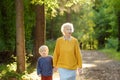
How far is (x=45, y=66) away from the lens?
9.72m

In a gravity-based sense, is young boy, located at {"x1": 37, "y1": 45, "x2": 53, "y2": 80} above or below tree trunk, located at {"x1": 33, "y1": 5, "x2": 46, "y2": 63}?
below

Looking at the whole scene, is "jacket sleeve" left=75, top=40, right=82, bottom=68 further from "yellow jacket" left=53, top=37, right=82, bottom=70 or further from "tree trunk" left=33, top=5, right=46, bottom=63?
"tree trunk" left=33, top=5, right=46, bottom=63

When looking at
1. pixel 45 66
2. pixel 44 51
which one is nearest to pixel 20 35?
pixel 45 66

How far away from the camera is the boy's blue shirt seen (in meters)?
9.70

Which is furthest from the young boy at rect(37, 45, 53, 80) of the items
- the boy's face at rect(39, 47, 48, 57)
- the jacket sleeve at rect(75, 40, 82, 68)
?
the jacket sleeve at rect(75, 40, 82, 68)

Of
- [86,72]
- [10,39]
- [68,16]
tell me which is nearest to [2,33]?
[10,39]

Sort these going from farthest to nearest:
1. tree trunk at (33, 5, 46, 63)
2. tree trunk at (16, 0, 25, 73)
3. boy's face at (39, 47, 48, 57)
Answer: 1. tree trunk at (33, 5, 46, 63)
2. tree trunk at (16, 0, 25, 73)
3. boy's face at (39, 47, 48, 57)

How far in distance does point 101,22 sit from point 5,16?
→ 37.6 m

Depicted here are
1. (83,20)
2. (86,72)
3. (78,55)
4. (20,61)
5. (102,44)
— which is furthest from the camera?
(102,44)

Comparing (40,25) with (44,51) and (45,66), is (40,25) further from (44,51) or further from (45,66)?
(44,51)

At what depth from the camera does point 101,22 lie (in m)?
57.7

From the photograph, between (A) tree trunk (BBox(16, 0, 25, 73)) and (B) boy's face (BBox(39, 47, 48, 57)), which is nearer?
(B) boy's face (BBox(39, 47, 48, 57))

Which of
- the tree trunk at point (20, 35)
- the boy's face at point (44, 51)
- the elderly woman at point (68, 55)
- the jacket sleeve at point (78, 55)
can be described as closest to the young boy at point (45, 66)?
the boy's face at point (44, 51)

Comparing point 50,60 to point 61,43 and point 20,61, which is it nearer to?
point 61,43
